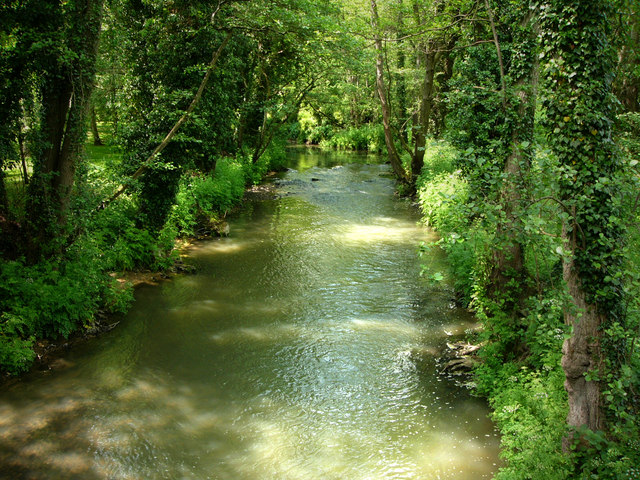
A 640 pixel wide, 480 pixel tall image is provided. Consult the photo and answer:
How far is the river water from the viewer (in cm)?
580

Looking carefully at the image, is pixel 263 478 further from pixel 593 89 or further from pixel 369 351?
pixel 593 89

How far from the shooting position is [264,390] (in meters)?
7.36

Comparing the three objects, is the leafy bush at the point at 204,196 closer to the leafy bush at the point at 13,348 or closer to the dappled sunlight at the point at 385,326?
the leafy bush at the point at 13,348

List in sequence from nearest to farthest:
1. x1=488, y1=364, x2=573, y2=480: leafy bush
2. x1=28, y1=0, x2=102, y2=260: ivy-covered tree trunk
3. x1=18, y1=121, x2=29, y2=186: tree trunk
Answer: x1=488, y1=364, x2=573, y2=480: leafy bush < x1=18, y1=121, x2=29, y2=186: tree trunk < x1=28, y1=0, x2=102, y2=260: ivy-covered tree trunk

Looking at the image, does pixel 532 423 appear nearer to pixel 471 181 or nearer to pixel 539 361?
pixel 539 361

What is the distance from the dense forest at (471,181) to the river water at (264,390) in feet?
2.52

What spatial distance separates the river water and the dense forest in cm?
77

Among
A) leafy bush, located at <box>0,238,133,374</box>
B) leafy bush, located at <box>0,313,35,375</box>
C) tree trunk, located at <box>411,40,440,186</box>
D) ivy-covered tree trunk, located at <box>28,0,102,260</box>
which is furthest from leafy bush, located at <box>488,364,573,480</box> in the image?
tree trunk, located at <box>411,40,440,186</box>

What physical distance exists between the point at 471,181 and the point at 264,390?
4624mm

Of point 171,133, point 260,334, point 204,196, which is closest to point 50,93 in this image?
point 171,133

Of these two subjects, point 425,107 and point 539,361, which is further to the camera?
point 425,107

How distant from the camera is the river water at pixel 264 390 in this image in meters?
5.80

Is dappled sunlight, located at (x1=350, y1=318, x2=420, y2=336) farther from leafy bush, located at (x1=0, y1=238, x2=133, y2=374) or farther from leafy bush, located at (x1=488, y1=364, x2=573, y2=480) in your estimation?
leafy bush, located at (x1=0, y1=238, x2=133, y2=374)

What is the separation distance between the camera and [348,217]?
18172 mm
